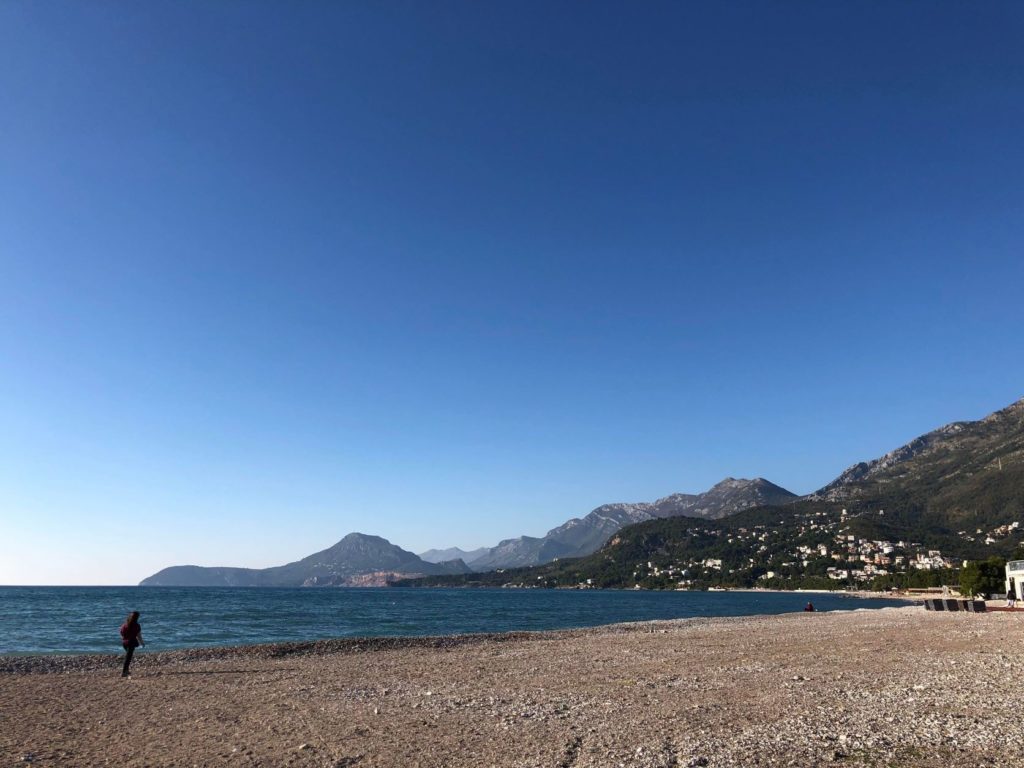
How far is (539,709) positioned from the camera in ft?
47.6

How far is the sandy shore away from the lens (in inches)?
418

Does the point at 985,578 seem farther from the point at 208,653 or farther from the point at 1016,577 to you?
the point at 208,653

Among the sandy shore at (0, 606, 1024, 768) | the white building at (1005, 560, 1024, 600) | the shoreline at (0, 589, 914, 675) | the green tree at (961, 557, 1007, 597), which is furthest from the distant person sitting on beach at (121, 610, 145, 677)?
the green tree at (961, 557, 1007, 597)

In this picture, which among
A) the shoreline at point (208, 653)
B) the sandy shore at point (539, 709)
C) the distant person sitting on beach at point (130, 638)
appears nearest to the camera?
the sandy shore at point (539, 709)

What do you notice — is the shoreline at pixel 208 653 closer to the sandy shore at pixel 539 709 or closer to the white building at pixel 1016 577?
the sandy shore at pixel 539 709

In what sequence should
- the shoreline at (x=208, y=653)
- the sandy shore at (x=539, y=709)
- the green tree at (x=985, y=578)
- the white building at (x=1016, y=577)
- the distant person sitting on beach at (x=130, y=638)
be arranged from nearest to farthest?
the sandy shore at (x=539, y=709), the distant person sitting on beach at (x=130, y=638), the shoreline at (x=208, y=653), the white building at (x=1016, y=577), the green tree at (x=985, y=578)

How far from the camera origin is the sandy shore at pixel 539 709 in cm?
1062

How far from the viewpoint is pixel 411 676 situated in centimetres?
2112

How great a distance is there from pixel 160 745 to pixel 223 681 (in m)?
9.11

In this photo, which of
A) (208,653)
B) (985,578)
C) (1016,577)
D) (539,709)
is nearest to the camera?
(539,709)

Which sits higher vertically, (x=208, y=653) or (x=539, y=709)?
(x=539, y=709)

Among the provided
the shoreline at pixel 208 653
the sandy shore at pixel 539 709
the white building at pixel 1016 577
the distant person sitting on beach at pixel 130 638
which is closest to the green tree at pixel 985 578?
the white building at pixel 1016 577

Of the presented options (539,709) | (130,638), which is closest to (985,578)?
(539,709)

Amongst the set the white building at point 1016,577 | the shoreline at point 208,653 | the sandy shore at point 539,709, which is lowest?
the white building at point 1016,577
